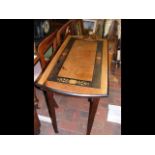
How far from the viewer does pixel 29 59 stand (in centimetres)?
77

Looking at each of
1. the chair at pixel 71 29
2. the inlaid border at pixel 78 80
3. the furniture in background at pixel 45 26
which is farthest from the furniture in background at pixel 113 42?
the furniture in background at pixel 45 26

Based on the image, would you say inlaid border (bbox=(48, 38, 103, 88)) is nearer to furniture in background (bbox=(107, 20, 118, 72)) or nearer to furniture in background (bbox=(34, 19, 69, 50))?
furniture in background (bbox=(107, 20, 118, 72))

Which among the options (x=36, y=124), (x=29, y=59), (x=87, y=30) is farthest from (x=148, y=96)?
(x=87, y=30)

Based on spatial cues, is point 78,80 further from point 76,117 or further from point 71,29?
point 71,29

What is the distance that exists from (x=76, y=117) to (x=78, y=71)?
711 millimetres

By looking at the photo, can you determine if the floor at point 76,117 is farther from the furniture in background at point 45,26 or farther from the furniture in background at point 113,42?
the furniture in background at point 45,26

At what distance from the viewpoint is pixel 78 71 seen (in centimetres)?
123

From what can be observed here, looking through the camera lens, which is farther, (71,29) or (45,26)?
(45,26)

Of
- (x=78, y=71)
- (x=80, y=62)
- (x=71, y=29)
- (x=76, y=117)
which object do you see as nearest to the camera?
(x=78, y=71)

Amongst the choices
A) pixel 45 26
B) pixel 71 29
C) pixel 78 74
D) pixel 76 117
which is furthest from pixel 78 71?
pixel 45 26

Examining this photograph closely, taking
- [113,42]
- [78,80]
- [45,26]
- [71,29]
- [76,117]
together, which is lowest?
[76,117]

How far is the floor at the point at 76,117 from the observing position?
5.21 ft

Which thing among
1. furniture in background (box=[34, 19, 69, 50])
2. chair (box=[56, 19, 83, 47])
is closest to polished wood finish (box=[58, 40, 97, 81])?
chair (box=[56, 19, 83, 47])

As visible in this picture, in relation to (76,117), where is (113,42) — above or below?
above
